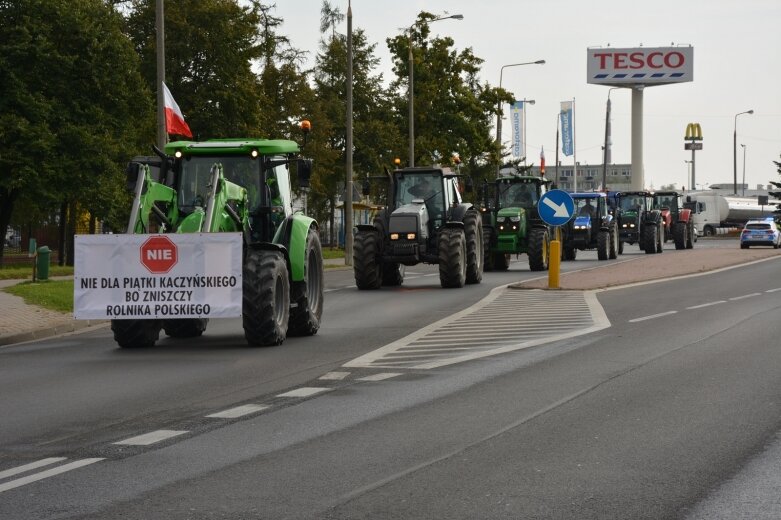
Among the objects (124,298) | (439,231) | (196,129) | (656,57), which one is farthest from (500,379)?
(656,57)

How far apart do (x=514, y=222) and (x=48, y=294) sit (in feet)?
53.4

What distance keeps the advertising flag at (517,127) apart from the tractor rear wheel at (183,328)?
6597 cm

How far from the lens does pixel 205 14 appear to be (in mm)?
56188

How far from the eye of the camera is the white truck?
11306 centimetres

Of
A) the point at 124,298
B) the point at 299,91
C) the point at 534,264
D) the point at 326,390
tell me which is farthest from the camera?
the point at 299,91

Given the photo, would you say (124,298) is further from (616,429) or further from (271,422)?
(616,429)

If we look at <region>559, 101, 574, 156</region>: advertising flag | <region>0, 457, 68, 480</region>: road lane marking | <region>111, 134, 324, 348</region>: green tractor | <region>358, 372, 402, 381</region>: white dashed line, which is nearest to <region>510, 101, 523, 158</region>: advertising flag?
<region>559, 101, 574, 156</region>: advertising flag

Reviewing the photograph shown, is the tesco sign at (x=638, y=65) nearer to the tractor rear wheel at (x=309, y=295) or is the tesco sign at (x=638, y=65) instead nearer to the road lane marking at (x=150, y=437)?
the tractor rear wheel at (x=309, y=295)

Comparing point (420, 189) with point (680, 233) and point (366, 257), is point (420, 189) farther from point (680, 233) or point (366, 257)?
point (680, 233)

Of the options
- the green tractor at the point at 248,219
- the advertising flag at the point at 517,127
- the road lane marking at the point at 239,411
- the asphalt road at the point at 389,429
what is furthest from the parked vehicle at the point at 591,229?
the road lane marking at the point at 239,411

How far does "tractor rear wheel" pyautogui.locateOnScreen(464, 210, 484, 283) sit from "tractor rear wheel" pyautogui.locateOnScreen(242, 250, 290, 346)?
47.1ft

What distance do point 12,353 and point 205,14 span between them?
1601 inches

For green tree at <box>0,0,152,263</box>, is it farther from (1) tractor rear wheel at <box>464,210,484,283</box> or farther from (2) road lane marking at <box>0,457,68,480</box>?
(2) road lane marking at <box>0,457,68,480</box>

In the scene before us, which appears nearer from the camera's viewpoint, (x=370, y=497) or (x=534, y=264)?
(x=370, y=497)
